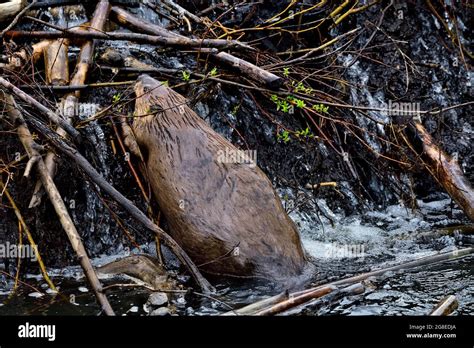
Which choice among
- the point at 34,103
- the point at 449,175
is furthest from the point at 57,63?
the point at 449,175

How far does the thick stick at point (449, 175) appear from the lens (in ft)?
17.0

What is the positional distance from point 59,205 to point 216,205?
3.09 feet

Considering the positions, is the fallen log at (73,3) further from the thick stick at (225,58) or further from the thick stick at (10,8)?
the thick stick at (10,8)

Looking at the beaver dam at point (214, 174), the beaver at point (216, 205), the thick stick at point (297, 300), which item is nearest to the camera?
the thick stick at point (297, 300)

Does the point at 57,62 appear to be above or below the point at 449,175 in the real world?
above

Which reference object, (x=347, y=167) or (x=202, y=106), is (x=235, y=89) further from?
(x=347, y=167)

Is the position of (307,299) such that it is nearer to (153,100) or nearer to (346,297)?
(346,297)

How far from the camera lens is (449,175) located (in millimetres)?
5383

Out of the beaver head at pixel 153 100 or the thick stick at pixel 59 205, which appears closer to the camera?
the thick stick at pixel 59 205

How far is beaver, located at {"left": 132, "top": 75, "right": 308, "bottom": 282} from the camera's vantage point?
158 inches

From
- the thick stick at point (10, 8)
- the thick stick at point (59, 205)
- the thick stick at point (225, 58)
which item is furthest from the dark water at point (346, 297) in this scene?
the thick stick at point (10, 8)

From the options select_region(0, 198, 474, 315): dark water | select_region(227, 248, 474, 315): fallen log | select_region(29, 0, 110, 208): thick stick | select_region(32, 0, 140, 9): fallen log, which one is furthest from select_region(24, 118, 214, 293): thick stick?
select_region(32, 0, 140, 9): fallen log

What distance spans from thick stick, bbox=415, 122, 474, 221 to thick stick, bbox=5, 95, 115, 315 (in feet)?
9.28

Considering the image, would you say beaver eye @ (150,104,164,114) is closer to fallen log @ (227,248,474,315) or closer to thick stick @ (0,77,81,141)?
thick stick @ (0,77,81,141)
